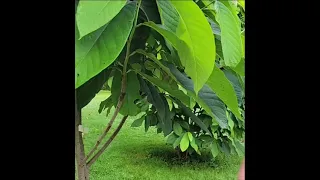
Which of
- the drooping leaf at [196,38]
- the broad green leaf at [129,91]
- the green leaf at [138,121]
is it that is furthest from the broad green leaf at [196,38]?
the green leaf at [138,121]

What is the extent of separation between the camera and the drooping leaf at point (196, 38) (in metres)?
0.37

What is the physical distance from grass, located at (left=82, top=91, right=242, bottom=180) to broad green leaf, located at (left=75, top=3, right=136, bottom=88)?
26 centimetres

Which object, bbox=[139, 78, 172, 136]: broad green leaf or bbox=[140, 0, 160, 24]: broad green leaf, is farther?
bbox=[139, 78, 172, 136]: broad green leaf

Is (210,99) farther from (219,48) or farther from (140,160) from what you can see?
(140,160)

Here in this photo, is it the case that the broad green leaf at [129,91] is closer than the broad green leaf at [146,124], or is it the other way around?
the broad green leaf at [129,91]

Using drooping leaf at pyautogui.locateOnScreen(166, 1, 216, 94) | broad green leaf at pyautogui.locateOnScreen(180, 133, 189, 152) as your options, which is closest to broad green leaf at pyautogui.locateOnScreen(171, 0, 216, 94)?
drooping leaf at pyautogui.locateOnScreen(166, 1, 216, 94)

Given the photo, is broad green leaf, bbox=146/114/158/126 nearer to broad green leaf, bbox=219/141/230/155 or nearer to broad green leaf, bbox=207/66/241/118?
broad green leaf, bbox=207/66/241/118

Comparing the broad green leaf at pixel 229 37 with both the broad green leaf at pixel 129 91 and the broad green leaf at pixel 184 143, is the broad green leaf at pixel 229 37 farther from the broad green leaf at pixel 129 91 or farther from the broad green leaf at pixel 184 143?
the broad green leaf at pixel 184 143

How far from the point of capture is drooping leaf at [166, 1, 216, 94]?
37cm
